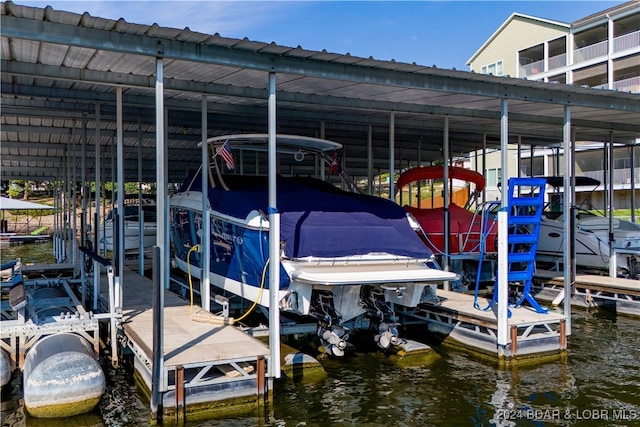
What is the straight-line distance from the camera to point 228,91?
28.6ft

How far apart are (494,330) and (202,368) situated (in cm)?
440

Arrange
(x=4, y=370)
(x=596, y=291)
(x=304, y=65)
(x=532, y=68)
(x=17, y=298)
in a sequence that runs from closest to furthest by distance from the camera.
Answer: (x=4, y=370), (x=304, y=65), (x=17, y=298), (x=596, y=291), (x=532, y=68)

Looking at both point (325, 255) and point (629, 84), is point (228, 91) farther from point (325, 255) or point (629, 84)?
point (629, 84)

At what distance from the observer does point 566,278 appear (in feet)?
29.9

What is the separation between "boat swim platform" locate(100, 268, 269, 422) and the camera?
6094 millimetres

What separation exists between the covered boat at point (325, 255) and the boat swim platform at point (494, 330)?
2.52 ft

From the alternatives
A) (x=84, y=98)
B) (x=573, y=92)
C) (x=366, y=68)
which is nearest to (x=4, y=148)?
(x=84, y=98)

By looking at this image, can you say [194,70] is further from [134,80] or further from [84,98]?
[84,98]

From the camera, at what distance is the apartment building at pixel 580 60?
33.5 metres

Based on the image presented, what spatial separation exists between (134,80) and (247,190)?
7.65 ft

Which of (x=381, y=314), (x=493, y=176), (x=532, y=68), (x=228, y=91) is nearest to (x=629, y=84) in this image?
(x=532, y=68)

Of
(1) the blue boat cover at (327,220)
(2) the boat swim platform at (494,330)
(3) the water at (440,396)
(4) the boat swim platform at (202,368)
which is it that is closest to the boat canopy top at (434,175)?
(2) the boat swim platform at (494,330)

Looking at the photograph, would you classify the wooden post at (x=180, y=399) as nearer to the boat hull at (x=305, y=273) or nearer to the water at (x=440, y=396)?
the water at (x=440, y=396)

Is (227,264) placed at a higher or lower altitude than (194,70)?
lower
